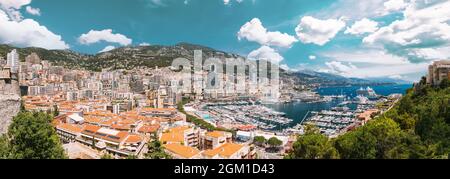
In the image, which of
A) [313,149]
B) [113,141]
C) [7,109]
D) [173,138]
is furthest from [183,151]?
[7,109]

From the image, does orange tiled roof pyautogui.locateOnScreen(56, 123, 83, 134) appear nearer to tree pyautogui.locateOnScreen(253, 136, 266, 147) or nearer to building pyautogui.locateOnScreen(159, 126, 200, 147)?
building pyautogui.locateOnScreen(159, 126, 200, 147)

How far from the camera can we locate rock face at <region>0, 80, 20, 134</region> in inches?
215

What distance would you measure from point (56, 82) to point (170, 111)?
17419mm

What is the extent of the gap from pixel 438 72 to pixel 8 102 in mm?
15154

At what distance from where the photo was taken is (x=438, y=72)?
45.2 ft

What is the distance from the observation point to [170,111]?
939 inches

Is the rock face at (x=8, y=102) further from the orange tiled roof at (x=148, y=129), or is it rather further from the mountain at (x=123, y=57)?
the mountain at (x=123, y=57)

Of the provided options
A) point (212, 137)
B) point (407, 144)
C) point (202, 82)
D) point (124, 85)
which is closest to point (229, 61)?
point (202, 82)

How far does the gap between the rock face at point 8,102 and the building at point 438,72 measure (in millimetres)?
14574

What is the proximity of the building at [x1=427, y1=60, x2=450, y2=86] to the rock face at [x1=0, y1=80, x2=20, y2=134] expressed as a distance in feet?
47.8

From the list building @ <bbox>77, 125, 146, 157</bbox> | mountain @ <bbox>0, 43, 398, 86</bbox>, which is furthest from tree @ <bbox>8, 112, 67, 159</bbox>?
mountain @ <bbox>0, 43, 398, 86</bbox>

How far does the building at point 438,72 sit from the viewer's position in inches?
531

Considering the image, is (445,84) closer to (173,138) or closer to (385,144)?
(385,144)
